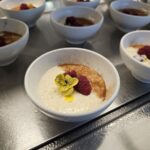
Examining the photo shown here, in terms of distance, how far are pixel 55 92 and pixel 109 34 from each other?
0.41m

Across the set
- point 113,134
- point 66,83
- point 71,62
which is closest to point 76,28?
point 71,62

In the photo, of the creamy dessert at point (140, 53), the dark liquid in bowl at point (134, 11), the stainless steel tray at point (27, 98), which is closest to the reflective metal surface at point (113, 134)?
the stainless steel tray at point (27, 98)

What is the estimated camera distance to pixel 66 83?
0.55 meters

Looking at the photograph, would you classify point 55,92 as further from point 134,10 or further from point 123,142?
point 134,10

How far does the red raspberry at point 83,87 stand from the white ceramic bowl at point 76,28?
0.78 ft

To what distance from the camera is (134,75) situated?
0.67m

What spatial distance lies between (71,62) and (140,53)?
198mm

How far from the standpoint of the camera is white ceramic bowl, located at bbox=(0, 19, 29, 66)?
0.65 meters

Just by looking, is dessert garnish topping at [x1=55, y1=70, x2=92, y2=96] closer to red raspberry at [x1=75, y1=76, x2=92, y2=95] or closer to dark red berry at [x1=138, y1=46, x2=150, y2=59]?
red raspberry at [x1=75, y1=76, x2=92, y2=95]

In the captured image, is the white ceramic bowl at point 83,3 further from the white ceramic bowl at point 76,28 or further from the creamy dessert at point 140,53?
the creamy dessert at point 140,53

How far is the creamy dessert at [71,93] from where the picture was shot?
0.52 m

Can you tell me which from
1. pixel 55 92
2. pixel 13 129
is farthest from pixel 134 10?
pixel 13 129

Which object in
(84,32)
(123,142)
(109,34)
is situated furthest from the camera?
(109,34)

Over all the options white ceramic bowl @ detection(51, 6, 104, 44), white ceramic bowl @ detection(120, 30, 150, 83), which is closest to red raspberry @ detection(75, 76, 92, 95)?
white ceramic bowl @ detection(120, 30, 150, 83)
